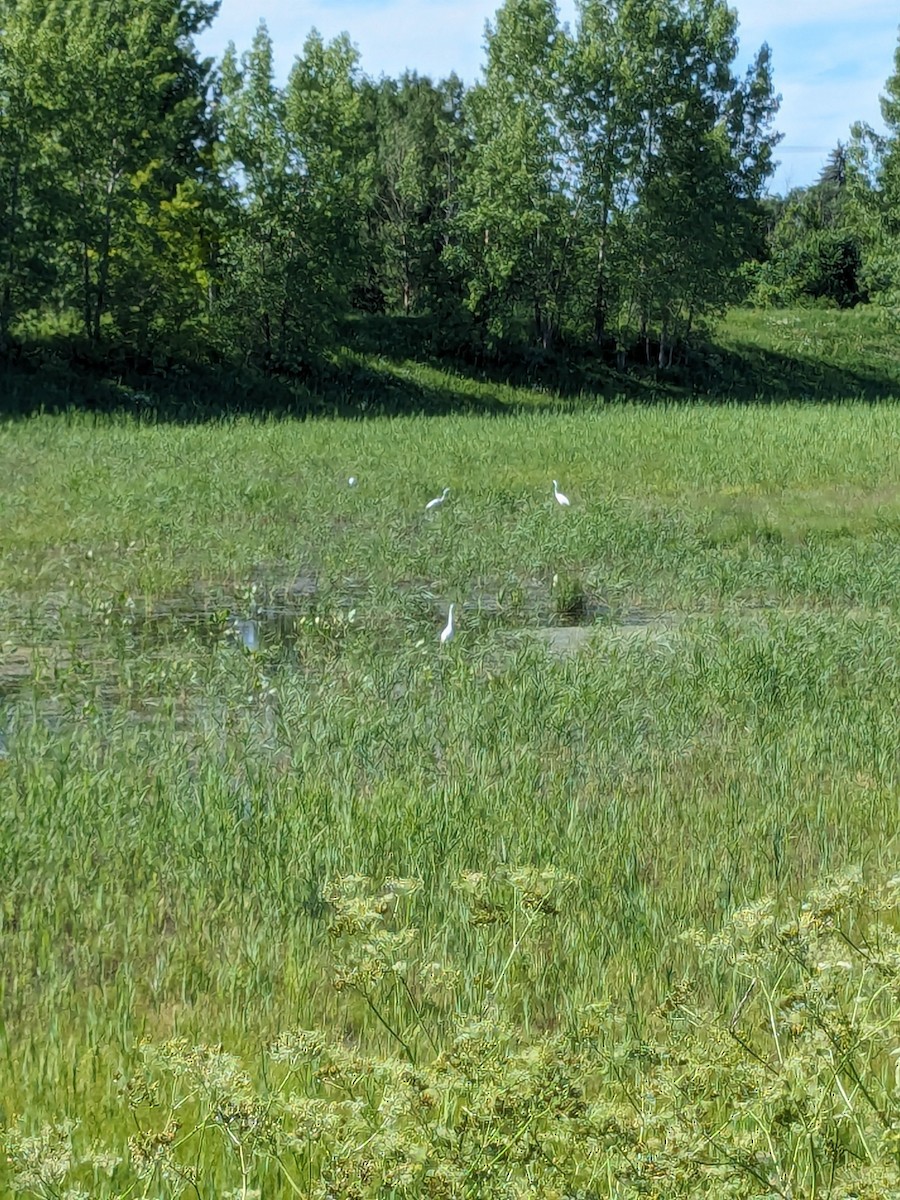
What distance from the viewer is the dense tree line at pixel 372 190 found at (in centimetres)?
2664

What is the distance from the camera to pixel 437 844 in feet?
16.7

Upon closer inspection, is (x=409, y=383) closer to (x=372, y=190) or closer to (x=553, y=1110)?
(x=372, y=190)

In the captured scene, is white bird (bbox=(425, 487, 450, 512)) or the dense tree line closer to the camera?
white bird (bbox=(425, 487, 450, 512))

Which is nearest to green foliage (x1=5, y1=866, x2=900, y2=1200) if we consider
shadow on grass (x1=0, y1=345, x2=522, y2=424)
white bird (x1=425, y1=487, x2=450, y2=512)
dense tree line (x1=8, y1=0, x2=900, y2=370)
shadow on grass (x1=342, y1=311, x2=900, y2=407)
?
white bird (x1=425, y1=487, x2=450, y2=512)

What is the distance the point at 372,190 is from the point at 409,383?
8396 millimetres

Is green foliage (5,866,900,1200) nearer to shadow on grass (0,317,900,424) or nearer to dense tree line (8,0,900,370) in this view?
shadow on grass (0,317,900,424)

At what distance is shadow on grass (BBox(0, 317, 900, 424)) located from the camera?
25.5 meters

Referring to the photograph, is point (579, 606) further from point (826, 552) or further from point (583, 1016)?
point (583, 1016)

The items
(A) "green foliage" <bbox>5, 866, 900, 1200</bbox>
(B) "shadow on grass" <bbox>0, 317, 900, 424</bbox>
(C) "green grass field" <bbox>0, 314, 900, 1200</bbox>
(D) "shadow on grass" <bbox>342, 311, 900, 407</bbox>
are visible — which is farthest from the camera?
(D) "shadow on grass" <bbox>342, 311, 900, 407</bbox>

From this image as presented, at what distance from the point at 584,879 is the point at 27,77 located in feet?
83.4

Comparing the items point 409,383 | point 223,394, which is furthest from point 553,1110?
point 409,383

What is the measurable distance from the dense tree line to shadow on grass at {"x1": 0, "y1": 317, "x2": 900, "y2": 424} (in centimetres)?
83

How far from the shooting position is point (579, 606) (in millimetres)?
10781

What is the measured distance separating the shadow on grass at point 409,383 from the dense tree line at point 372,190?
2.72 ft
